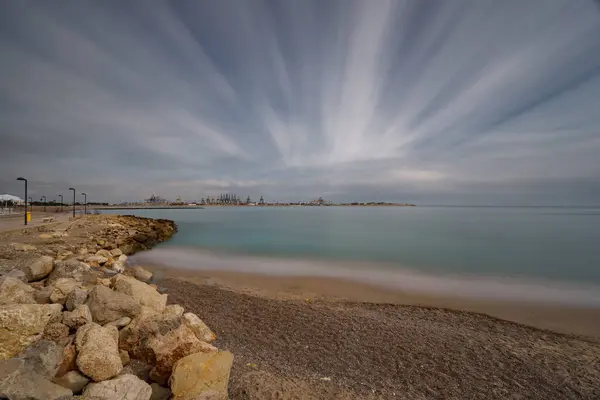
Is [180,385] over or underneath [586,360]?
over

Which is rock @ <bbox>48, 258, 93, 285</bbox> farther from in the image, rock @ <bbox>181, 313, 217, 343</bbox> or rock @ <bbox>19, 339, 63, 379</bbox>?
rock @ <bbox>19, 339, 63, 379</bbox>

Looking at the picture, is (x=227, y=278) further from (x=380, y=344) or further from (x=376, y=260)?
(x=376, y=260)

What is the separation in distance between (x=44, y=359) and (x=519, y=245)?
119 ft

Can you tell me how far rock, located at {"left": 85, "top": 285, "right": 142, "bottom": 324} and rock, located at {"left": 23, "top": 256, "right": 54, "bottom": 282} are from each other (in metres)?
3.04

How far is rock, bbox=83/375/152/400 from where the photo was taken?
3406mm

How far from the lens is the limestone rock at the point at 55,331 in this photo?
14.4 ft

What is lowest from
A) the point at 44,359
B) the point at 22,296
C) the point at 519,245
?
the point at 519,245

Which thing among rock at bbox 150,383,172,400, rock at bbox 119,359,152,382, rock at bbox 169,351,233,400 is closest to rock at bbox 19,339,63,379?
rock at bbox 119,359,152,382

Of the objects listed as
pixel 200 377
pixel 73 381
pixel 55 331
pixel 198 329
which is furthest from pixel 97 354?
pixel 198 329

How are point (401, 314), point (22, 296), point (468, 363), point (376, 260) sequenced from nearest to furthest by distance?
point (22, 296) → point (468, 363) → point (401, 314) → point (376, 260)

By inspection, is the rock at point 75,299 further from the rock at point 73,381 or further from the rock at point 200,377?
the rock at point 200,377

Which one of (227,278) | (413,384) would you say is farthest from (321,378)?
(227,278)

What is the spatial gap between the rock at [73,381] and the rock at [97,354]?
7 cm

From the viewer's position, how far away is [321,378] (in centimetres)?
482
